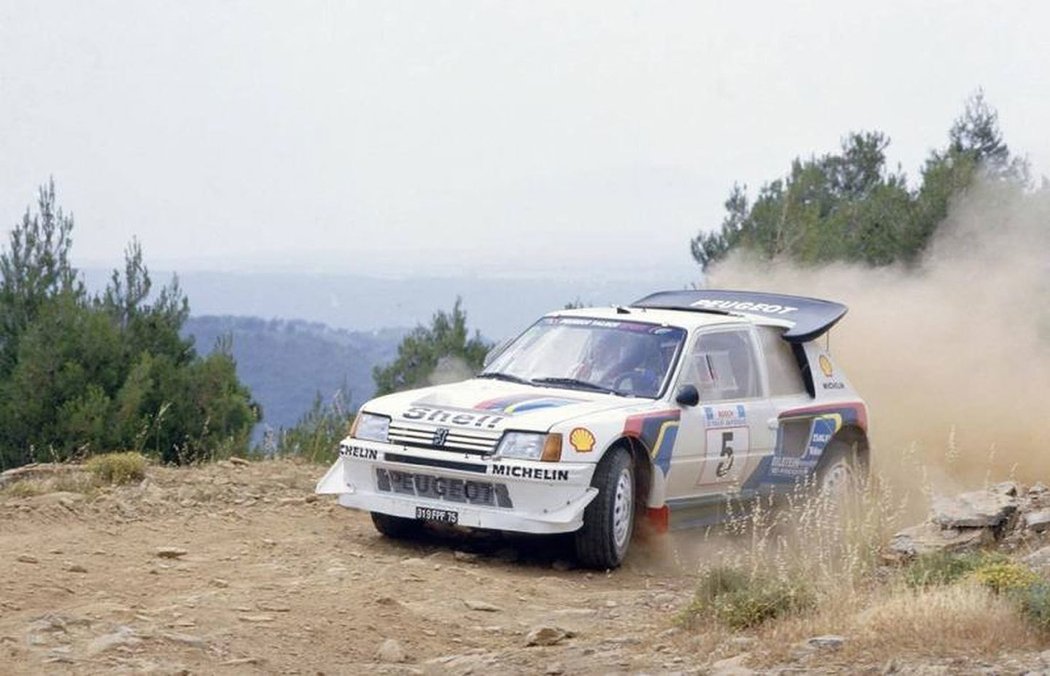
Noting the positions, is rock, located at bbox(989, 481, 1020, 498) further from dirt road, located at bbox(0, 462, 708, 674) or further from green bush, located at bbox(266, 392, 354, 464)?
green bush, located at bbox(266, 392, 354, 464)

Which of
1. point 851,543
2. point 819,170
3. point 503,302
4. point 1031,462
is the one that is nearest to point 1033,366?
point 1031,462

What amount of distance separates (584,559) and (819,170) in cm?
3603

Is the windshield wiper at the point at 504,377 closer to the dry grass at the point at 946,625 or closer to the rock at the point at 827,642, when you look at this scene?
the dry grass at the point at 946,625

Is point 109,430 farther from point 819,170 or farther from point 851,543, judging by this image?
point 819,170

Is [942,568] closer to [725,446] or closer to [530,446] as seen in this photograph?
[530,446]

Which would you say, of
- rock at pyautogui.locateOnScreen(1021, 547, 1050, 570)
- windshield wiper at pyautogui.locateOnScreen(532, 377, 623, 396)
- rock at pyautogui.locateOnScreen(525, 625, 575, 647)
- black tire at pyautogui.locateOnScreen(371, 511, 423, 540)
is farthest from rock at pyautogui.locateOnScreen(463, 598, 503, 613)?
rock at pyautogui.locateOnScreen(1021, 547, 1050, 570)

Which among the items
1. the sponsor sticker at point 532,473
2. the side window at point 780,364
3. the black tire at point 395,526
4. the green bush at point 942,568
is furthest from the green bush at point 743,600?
the side window at point 780,364

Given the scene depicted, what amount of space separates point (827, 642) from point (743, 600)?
2.91 feet

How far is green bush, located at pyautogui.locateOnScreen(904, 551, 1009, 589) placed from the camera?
29.4 feet

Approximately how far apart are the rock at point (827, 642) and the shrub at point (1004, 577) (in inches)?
37.7

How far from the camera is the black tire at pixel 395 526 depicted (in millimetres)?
11969

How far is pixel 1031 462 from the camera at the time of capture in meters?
17.8

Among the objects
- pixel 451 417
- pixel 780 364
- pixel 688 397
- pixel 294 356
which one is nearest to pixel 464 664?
pixel 451 417

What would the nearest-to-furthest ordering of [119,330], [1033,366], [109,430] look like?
[1033,366] < [109,430] < [119,330]
